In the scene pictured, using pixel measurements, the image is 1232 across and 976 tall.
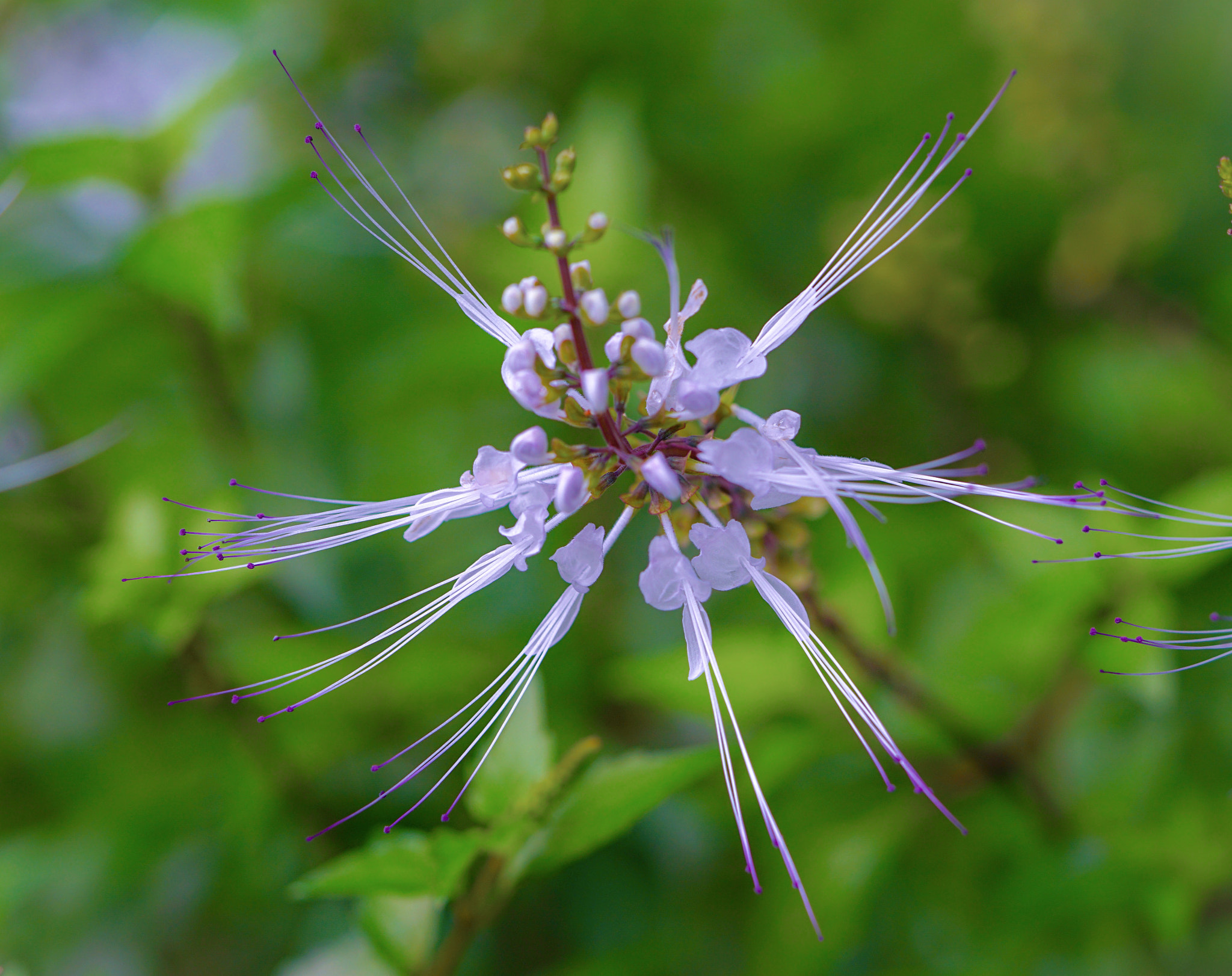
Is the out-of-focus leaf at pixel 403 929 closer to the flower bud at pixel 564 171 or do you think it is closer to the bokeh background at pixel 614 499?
the bokeh background at pixel 614 499

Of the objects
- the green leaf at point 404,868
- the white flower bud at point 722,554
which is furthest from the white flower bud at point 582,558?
the green leaf at point 404,868

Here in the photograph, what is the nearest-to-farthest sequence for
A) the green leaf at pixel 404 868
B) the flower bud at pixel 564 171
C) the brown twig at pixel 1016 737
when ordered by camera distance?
the flower bud at pixel 564 171 → the green leaf at pixel 404 868 → the brown twig at pixel 1016 737

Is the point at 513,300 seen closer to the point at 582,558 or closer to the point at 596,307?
the point at 596,307

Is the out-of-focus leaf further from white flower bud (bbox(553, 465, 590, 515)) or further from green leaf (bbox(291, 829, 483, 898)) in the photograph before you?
white flower bud (bbox(553, 465, 590, 515))

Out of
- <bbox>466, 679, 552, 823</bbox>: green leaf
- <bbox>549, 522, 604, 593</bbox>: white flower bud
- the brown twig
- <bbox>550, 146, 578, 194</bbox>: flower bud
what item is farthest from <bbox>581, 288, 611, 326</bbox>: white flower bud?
the brown twig

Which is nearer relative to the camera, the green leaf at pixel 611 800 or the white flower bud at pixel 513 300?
the white flower bud at pixel 513 300

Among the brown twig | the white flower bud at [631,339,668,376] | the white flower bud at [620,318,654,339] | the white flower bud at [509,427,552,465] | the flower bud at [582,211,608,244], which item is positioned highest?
the flower bud at [582,211,608,244]

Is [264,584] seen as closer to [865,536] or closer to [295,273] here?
[295,273]

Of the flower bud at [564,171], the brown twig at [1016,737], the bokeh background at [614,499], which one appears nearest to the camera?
the flower bud at [564,171]
